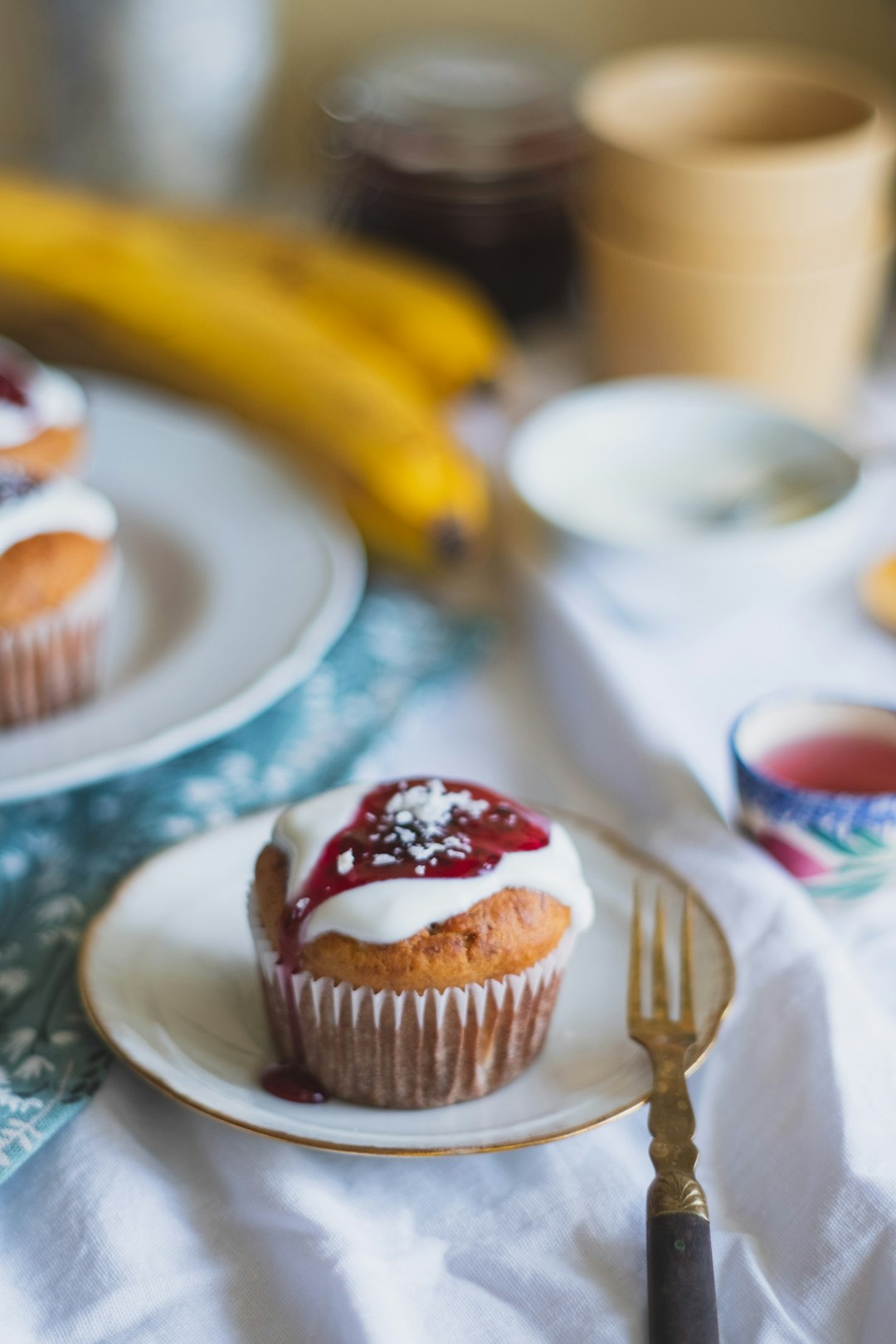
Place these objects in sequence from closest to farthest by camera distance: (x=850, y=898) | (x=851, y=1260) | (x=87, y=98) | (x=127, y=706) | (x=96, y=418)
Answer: (x=851, y=1260) < (x=850, y=898) < (x=127, y=706) < (x=96, y=418) < (x=87, y=98)

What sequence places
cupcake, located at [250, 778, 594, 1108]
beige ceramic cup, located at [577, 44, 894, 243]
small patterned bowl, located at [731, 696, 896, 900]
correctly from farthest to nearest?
beige ceramic cup, located at [577, 44, 894, 243]
small patterned bowl, located at [731, 696, 896, 900]
cupcake, located at [250, 778, 594, 1108]

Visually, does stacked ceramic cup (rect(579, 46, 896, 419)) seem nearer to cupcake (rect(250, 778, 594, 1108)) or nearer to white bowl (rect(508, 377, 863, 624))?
white bowl (rect(508, 377, 863, 624))

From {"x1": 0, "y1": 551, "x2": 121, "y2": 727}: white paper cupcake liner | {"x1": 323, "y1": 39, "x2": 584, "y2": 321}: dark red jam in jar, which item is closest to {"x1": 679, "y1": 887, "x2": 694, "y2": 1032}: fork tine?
{"x1": 0, "y1": 551, "x2": 121, "y2": 727}: white paper cupcake liner

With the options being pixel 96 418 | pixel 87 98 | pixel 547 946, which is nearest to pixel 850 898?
pixel 547 946

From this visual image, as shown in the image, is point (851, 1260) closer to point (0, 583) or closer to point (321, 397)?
point (0, 583)

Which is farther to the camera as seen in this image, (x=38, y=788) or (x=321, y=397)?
(x=321, y=397)

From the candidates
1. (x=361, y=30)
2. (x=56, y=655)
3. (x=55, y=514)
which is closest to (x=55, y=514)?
(x=55, y=514)

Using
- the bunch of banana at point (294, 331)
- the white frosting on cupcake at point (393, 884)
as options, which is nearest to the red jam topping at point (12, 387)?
the bunch of banana at point (294, 331)

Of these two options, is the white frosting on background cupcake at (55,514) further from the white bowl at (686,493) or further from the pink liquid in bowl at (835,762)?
the pink liquid in bowl at (835,762)
